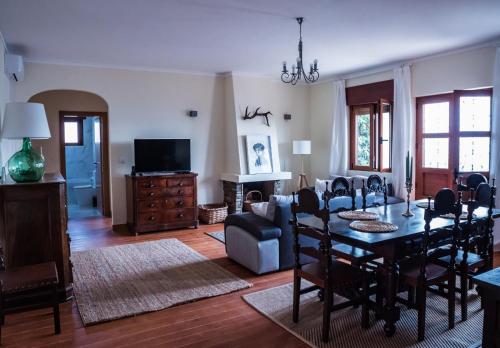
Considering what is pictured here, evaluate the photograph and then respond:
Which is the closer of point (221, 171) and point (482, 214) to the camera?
point (482, 214)

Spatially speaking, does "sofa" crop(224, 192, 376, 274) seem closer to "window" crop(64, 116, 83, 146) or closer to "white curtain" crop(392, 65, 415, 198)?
"white curtain" crop(392, 65, 415, 198)

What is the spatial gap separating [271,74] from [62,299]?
5277 millimetres

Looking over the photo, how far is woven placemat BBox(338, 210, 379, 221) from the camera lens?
3.33 metres

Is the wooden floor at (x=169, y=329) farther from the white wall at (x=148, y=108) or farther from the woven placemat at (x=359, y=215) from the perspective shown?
the white wall at (x=148, y=108)

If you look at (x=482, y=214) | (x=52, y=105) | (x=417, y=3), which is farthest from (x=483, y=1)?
(x=52, y=105)

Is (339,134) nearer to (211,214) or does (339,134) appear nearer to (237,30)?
(211,214)

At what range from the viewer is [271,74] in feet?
24.0

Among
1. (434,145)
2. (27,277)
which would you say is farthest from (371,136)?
(27,277)

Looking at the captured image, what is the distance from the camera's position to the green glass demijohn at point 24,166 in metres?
3.30

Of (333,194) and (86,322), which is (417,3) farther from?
(86,322)

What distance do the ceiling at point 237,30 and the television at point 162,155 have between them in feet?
4.22

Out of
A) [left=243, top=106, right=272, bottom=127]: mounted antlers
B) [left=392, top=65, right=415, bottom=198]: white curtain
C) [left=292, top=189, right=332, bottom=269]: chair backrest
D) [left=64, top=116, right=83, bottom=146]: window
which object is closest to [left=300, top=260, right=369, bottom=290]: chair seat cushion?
[left=292, top=189, right=332, bottom=269]: chair backrest

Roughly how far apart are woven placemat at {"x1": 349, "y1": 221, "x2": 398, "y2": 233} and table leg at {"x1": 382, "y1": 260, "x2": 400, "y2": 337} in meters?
0.24

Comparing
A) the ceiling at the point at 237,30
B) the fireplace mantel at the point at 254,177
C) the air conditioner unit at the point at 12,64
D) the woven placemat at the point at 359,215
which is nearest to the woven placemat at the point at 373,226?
the woven placemat at the point at 359,215
